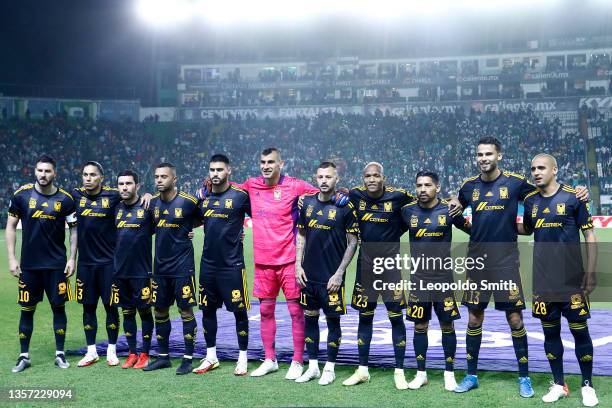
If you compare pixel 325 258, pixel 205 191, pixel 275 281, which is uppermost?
pixel 205 191

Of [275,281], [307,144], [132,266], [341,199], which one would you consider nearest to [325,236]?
[341,199]

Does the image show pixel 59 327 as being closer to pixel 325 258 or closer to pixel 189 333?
pixel 189 333

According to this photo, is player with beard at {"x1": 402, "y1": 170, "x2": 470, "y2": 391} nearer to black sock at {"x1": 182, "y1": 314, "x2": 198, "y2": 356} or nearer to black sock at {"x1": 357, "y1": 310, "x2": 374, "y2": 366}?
black sock at {"x1": 357, "y1": 310, "x2": 374, "y2": 366}

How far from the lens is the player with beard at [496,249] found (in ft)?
24.7

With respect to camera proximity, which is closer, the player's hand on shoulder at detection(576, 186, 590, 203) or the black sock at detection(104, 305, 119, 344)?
the player's hand on shoulder at detection(576, 186, 590, 203)

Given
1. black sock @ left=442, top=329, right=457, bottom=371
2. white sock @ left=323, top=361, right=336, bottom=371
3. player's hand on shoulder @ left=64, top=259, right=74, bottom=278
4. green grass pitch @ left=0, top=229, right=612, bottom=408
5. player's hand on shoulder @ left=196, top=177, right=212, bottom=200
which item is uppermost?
player's hand on shoulder @ left=196, top=177, right=212, bottom=200

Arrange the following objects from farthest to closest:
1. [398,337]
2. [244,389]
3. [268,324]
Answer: [268,324] → [398,337] → [244,389]

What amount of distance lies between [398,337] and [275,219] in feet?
6.35

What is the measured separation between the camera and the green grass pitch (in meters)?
7.10

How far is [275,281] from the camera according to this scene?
28.5 feet

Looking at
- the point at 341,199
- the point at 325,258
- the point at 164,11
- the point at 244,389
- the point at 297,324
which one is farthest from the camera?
the point at 164,11

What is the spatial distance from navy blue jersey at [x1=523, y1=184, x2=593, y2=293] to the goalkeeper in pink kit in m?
2.63

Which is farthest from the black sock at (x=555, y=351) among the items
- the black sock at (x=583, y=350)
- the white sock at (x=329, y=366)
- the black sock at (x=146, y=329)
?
the black sock at (x=146, y=329)

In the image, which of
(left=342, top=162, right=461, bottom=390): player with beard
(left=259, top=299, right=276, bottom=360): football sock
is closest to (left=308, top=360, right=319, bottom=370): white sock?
(left=342, top=162, right=461, bottom=390): player with beard
